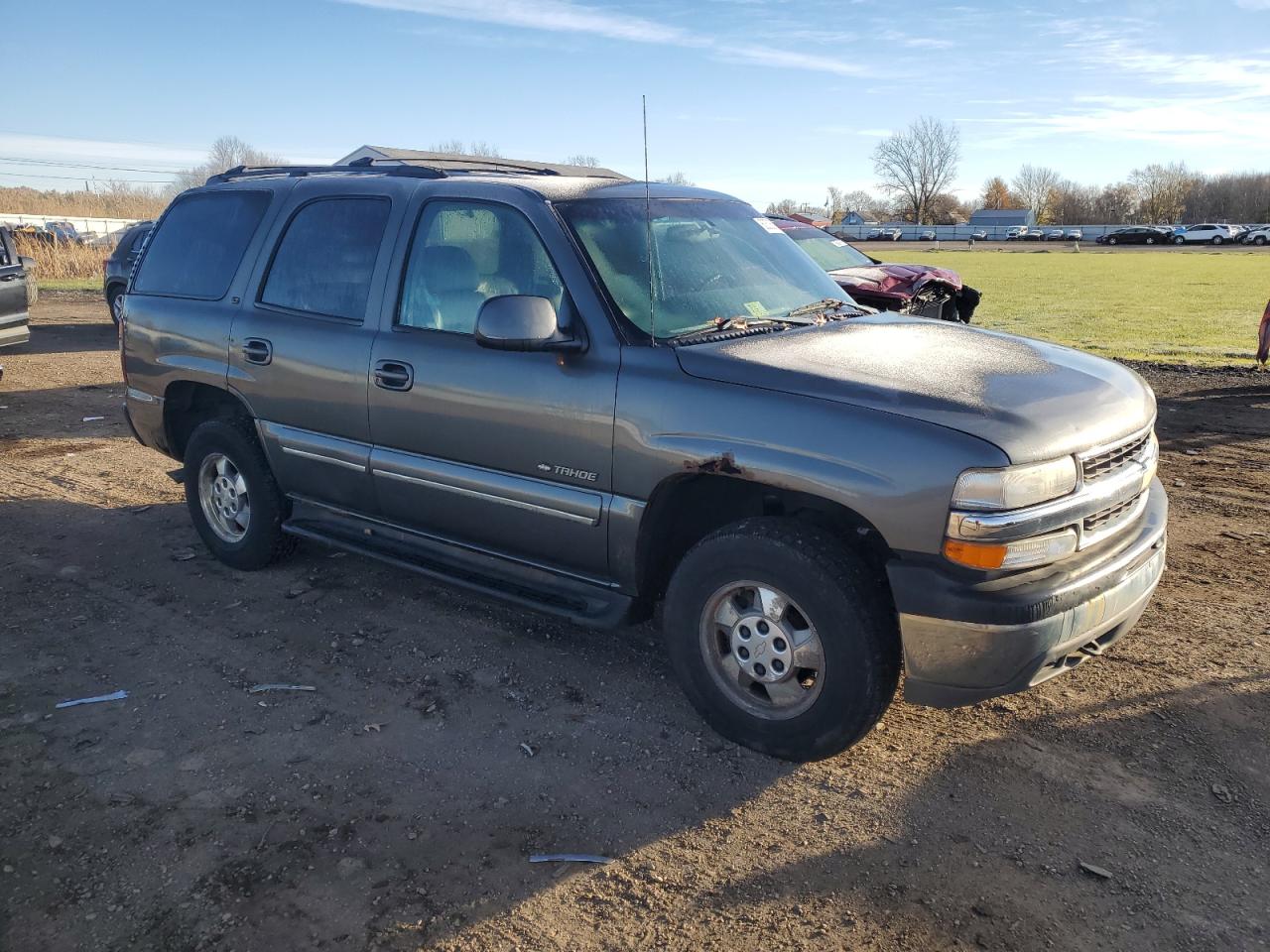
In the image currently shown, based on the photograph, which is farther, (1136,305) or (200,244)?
(1136,305)

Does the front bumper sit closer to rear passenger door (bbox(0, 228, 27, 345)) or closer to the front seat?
the front seat

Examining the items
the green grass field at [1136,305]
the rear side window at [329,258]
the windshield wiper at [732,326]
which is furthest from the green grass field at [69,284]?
the windshield wiper at [732,326]

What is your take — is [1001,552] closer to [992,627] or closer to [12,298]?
[992,627]

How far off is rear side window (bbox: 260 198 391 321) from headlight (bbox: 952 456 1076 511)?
285 centimetres

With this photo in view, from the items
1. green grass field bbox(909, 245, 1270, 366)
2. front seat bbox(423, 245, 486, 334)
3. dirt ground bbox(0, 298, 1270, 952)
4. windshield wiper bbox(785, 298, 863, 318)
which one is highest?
front seat bbox(423, 245, 486, 334)

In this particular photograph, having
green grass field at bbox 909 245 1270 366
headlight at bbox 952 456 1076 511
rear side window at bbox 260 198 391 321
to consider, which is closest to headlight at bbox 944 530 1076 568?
headlight at bbox 952 456 1076 511

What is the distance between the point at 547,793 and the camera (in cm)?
336

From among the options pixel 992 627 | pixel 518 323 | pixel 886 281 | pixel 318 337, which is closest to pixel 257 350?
pixel 318 337

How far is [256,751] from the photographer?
11.9 ft

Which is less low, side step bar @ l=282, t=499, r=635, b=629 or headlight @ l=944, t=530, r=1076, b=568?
headlight @ l=944, t=530, r=1076, b=568

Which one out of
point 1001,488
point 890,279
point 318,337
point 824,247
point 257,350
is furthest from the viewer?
point 824,247

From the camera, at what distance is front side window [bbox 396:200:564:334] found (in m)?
4.02

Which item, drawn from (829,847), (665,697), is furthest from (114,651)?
(829,847)

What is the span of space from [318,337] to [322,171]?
3.69ft
